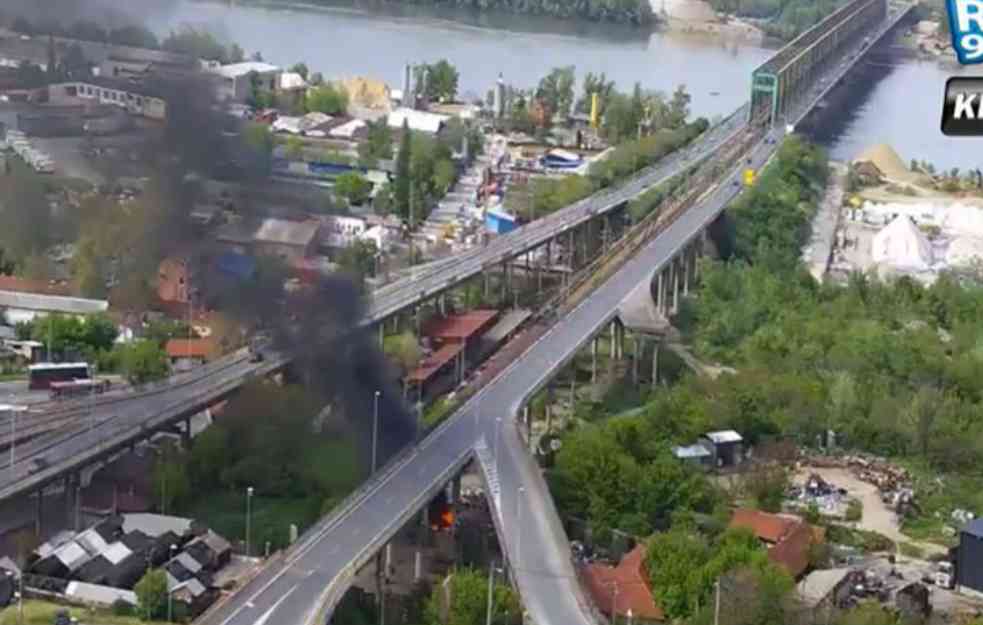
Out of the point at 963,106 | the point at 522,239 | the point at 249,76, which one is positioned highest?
the point at 963,106

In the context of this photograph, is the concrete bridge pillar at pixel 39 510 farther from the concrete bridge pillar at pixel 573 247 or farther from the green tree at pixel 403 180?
the green tree at pixel 403 180

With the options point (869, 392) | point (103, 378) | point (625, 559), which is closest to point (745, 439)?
point (869, 392)

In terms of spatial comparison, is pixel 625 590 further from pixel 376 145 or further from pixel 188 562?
pixel 376 145

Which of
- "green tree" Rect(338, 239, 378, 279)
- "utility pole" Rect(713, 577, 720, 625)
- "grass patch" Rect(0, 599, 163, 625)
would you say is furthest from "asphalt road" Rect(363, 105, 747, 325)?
"utility pole" Rect(713, 577, 720, 625)

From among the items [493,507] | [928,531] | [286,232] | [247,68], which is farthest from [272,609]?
[247,68]

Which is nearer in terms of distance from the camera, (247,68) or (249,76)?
(249,76)

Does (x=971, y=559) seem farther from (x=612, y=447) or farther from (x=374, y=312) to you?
(x=374, y=312)
